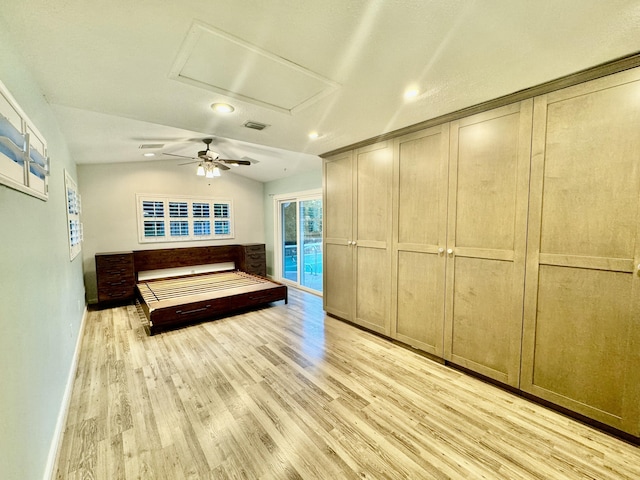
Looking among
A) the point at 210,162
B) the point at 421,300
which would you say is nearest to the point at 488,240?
the point at 421,300

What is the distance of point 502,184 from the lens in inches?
87.1

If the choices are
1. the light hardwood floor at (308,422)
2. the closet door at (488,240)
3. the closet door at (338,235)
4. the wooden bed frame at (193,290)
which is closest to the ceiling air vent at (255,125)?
the closet door at (338,235)

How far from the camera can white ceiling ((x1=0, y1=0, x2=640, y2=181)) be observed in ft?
4.03

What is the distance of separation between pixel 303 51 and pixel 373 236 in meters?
2.18

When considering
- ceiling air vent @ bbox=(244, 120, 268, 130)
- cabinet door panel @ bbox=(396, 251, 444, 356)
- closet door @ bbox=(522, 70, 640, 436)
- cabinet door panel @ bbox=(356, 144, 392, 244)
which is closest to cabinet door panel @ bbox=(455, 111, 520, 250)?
closet door @ bbox=(522, 70, 640, 436)

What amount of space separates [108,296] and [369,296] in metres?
4.41

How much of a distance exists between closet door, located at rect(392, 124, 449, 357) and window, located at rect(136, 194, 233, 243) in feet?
15.2

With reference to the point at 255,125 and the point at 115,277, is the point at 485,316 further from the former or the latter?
the point at 115,277

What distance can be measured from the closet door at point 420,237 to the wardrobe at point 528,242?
12 mm

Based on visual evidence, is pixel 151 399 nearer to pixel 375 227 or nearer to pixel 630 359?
pixel 375 227

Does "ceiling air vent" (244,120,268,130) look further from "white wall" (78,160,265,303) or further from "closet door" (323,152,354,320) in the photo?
"white wall" (78,160,265,303)

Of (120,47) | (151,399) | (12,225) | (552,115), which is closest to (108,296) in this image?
(151,399)

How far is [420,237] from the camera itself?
9.22 feet

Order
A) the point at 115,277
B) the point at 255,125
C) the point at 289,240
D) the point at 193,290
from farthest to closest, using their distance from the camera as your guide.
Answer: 1. the point at 289,240
2. the point at 115,277
3. the point at 193,290
4. the point at 255,125
